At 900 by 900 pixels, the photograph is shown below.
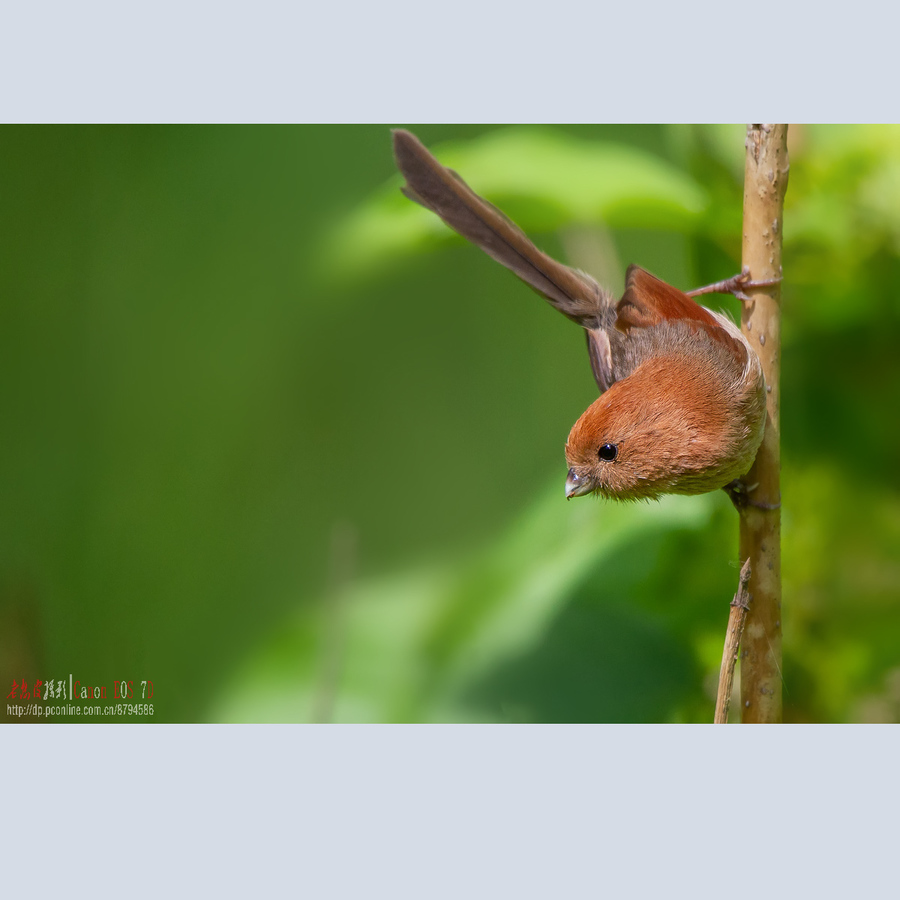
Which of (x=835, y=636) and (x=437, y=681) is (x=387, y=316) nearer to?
(x=437, y=681)

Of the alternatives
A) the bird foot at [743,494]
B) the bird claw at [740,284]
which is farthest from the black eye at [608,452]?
the bird claw at [740,284]

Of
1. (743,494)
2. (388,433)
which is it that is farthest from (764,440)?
(388,433)

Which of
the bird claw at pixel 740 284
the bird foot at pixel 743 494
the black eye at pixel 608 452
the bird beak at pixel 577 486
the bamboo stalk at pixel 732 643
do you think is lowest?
the bamboo stalk at pixel 732 643

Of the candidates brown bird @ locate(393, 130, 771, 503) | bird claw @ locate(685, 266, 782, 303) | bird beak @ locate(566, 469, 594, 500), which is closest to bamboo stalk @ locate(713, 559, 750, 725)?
brown bird @ locate(393, 130, 771, 503)

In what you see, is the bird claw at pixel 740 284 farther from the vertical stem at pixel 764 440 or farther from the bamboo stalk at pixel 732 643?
the bamboo stalk at pixel 732 643

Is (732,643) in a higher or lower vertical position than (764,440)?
lower

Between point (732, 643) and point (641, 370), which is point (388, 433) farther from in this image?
point (732, 643)

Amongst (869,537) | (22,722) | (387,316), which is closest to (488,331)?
(387,316)

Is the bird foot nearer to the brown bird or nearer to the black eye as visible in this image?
the brown bird
